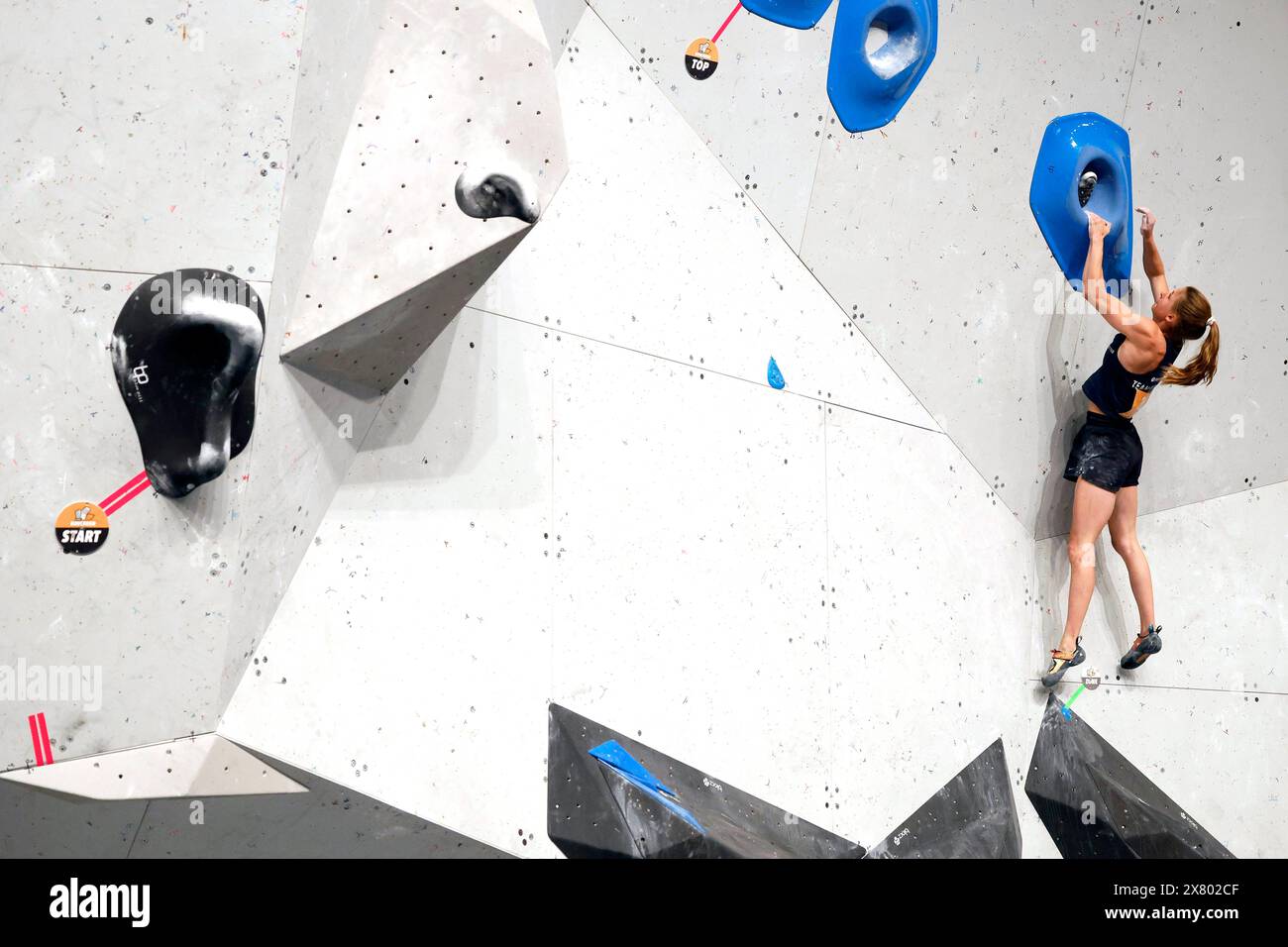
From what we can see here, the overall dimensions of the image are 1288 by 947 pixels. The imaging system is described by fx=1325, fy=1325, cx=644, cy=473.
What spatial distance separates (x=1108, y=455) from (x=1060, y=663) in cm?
69

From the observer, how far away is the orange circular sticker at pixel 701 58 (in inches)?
136

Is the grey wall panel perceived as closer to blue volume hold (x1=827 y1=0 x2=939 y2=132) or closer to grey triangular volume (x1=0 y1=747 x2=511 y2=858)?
blue volume hold (x1=827 y1=0 x2=939 y2=132)

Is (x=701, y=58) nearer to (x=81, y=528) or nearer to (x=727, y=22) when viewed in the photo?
(x=727, y=22)

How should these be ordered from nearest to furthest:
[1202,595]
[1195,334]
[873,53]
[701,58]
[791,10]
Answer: [701,58]
[791,10]
[873,53]
[1195,334]
[1202,595]

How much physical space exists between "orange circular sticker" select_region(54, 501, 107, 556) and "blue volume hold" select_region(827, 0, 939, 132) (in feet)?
7.70

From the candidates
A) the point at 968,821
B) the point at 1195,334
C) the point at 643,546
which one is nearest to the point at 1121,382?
the point at 1195,334

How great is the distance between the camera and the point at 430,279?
103 inches

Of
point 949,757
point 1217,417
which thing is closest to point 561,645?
point 949,757

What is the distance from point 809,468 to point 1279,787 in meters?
2.37

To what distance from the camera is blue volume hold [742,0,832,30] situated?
356 centimetres

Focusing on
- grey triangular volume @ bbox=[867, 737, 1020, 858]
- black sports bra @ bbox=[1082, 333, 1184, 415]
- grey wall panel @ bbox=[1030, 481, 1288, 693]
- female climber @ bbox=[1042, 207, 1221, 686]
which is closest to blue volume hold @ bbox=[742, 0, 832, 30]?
female climber @ bbox=[1042, 207, 1221, 686]

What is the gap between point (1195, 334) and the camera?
4.14 metres

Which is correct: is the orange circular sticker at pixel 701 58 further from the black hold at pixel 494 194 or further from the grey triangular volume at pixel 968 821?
the grey triangular volume at pixel 968 821
